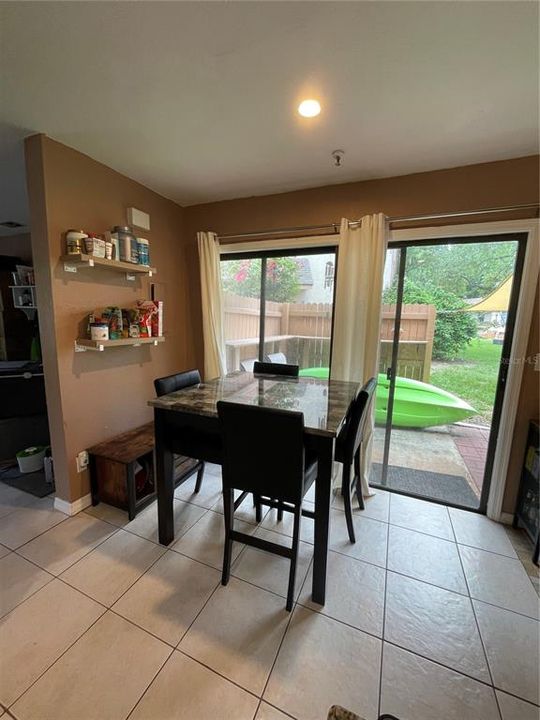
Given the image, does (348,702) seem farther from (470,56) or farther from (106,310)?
(470,56)

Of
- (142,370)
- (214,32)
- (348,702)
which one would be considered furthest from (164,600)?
(214,32)

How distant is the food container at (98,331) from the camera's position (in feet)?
6.78

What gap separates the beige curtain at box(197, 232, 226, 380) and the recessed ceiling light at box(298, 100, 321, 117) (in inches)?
56.4

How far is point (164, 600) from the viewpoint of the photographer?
1527 mm

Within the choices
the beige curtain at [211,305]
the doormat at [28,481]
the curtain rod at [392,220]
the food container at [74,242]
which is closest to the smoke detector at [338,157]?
the curtain rod at [392,220]

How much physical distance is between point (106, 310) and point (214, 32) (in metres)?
1.75

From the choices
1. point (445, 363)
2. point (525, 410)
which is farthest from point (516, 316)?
point (525, 410)

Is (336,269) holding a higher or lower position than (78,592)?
higher

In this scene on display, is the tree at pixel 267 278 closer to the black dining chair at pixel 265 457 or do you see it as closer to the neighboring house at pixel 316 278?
the neighboring house at pixel 316 278

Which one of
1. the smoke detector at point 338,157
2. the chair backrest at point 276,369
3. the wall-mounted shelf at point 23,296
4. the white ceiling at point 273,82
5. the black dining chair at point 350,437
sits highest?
the white ceiling at point 273,82

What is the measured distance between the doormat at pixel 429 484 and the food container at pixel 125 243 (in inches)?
109

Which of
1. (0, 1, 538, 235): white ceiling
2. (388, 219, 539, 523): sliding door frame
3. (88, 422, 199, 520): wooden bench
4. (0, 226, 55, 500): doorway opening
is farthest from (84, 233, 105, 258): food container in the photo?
(388, 219, 539, 523): sliding door frame

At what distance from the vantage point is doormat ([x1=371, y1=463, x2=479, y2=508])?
7.97ft

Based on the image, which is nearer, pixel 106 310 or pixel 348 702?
pixel 348 702
